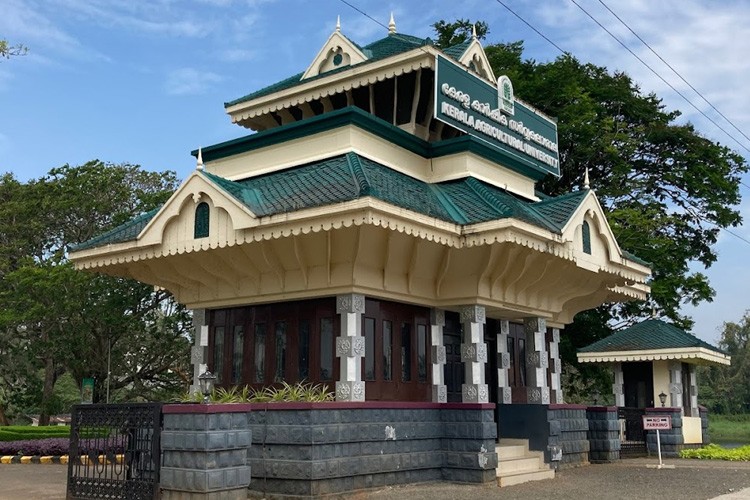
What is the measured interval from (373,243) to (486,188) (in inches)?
134

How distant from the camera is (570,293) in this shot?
19.0m

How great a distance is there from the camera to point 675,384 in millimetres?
26109

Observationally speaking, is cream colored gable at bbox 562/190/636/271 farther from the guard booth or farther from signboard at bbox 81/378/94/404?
signboard at bbox 81/378/94/404

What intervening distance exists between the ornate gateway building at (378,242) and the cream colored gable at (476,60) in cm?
5

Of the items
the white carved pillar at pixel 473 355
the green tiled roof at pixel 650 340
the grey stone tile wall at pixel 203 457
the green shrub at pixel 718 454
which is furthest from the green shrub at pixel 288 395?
the green tiled roof at pixel 650 340

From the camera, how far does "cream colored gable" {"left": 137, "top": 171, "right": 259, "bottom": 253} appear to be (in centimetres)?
1384

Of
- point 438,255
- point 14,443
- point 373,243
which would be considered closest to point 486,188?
point 438,255

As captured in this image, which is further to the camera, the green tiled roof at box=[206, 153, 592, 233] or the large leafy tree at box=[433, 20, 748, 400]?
the large leafy tree at box=[433, 20, 748, 400]

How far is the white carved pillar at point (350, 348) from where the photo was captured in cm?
1405

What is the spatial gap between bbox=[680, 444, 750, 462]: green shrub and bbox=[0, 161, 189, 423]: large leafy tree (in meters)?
21.4

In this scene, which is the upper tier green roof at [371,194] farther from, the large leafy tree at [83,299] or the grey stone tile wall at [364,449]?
the large leafy tree at [83,299]

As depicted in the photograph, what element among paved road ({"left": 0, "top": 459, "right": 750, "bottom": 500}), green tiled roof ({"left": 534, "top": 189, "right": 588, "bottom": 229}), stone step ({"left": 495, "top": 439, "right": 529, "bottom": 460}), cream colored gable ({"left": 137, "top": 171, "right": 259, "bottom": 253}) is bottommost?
paved road ({"left": 0, "top": 459, "right": 750, "bottom": 500})

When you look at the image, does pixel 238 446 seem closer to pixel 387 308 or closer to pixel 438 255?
pixel 387 308

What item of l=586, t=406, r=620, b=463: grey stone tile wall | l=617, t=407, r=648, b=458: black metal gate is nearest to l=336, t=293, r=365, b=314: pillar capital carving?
l=586, t=406, r=620, b=463: grey stone tile wall
